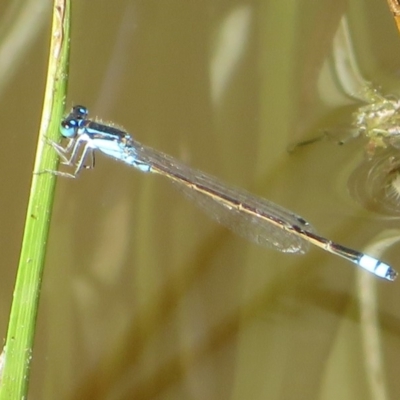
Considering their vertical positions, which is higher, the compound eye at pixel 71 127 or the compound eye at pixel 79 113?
the compound eye at pixel 79 113

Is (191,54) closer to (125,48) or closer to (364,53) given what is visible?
(125,48)

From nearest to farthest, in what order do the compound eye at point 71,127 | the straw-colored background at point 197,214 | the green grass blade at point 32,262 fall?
the green grass blade at point 32,262, the compound eye at point 71,127, the straw-colored background at point 197,214

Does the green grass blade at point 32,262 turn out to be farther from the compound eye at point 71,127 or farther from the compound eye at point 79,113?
the compound eye at point 79,113

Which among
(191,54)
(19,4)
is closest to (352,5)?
(191,54)

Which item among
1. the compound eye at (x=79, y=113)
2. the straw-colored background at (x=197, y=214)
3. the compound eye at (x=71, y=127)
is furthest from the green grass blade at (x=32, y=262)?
the straw-colored background at (x=197, y=214)

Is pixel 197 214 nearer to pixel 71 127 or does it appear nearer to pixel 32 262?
pixel 71 127

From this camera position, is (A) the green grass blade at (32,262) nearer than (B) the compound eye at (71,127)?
Yes

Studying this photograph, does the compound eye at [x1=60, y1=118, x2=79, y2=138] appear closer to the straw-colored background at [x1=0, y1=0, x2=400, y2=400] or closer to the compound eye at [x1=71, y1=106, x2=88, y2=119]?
the compound eye at [x1=71, y1=106, x2=88, y2=119]
